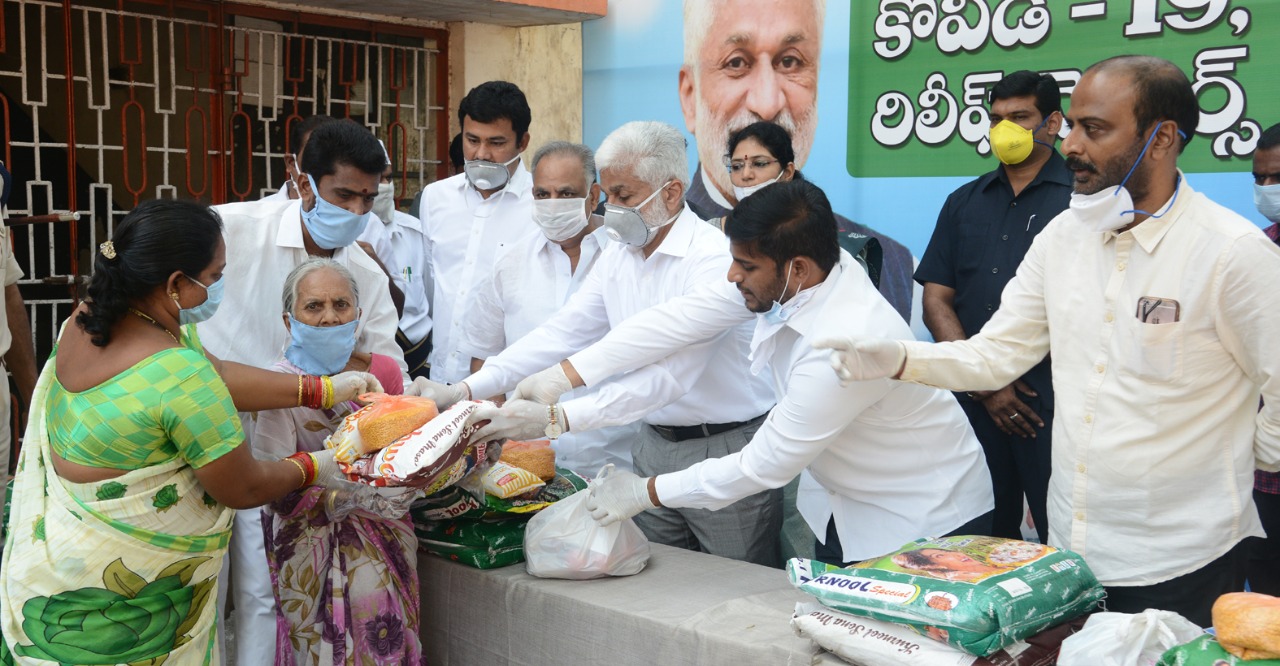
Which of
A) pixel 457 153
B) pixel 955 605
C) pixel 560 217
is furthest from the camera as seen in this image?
pixel 457 153

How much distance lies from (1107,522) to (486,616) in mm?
1703

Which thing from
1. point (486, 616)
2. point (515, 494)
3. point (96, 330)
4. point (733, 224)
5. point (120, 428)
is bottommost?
point (486, 616)

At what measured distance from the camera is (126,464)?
238 centimetres

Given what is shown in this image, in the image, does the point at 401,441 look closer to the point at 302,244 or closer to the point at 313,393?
the point at 313,393

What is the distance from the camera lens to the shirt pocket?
2.24 metres

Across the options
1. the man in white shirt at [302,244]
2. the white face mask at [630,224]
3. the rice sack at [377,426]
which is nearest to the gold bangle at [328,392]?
the rice sack at [377,426]

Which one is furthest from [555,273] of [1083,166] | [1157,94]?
[1157,94]

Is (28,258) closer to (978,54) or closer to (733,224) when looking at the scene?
(733,224)

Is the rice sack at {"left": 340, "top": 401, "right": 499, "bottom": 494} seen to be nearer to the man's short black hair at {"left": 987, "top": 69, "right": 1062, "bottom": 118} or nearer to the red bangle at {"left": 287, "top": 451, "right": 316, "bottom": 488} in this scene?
the red bangle at {"left": 287, "top": 451, "right": 316, "bottom": 488}

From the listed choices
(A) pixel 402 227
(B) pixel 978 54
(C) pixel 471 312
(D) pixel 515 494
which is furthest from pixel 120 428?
(B) pixel 978 54

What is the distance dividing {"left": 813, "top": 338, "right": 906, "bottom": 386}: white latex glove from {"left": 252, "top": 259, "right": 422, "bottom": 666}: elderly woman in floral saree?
1.25m

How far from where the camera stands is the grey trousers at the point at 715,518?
3428 mm

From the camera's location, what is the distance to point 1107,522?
7.82 ft

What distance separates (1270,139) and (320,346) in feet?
10.4
